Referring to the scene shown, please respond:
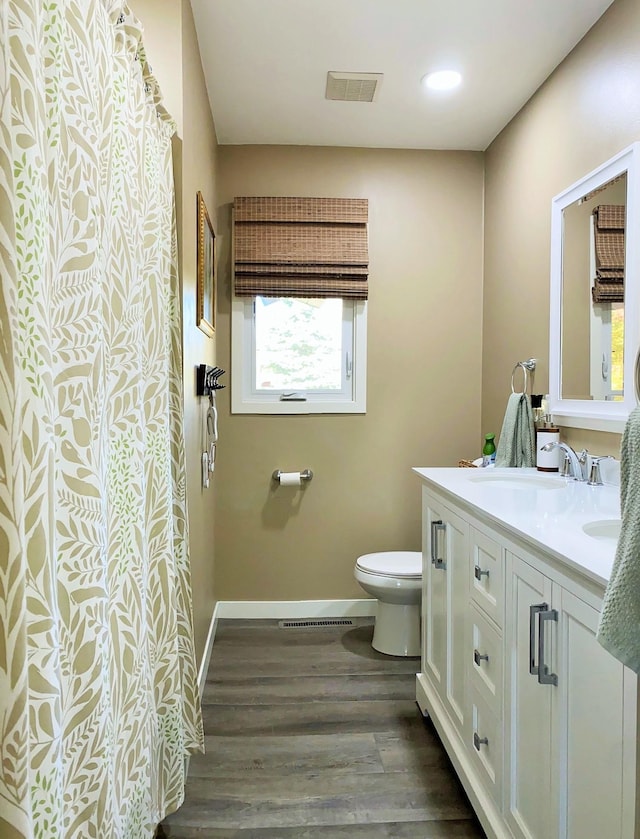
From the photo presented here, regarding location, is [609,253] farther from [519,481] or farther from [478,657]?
[478,657]

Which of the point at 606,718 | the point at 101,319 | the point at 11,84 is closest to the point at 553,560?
the point at 606,718

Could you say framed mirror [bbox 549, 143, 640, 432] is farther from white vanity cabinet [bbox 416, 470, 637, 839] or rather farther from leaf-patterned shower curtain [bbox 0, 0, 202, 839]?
leaf-patterned shower curtain [bbox 0, 0, 202, 839]

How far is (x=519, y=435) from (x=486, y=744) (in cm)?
131

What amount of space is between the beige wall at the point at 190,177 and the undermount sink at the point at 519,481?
3.49ft

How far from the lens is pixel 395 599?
2.67 meters

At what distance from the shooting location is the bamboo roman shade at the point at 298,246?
3094 mm

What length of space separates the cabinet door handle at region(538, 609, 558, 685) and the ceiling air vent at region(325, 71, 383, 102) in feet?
7.18

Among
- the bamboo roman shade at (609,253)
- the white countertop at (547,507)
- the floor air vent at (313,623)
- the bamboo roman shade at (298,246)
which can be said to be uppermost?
the bamboo roman shade at (298,246)

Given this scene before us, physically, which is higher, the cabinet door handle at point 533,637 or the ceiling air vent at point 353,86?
the ceiling air vent at point 353,86

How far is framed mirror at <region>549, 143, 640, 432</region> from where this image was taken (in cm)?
188

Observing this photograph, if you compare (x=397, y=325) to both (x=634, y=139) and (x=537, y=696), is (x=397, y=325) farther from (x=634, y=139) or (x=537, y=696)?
(x=537, y=696)

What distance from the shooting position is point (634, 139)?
72.6 inches

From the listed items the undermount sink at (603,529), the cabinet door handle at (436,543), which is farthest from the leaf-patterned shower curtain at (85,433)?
the undermount sink at (603,529)

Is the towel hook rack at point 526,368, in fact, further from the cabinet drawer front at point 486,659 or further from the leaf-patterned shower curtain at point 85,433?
the leaf-patterned shower curtain at point 85,433
